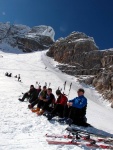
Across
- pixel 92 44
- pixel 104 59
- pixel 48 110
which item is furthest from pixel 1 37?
pixel 48 110

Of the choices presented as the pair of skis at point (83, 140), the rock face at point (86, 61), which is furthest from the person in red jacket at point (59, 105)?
the rock face at point (86, 61)

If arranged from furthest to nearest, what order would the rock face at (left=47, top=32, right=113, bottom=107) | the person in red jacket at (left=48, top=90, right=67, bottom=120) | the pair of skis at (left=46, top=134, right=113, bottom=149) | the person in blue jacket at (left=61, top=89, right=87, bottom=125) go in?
the rock face at (left=47, top=32, right=113, bottom=107), the person in red jacket at (left=48, top=90, right=67, bottom=120), the person in blue jacket at (left=61, top=89, right=87, bottom=125), the pair of skis at (left=46, top=134, right=113, bottom=149)

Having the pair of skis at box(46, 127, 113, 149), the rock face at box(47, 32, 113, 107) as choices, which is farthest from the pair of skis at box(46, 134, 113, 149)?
the rock face at box(47, 32, 113, 107)

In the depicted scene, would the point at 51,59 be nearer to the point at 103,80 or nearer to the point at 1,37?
the point at 103,80

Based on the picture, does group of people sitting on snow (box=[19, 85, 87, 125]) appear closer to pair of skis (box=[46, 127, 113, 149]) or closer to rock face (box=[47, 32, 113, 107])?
pair of skis (box=[46, 127, 113, 149])

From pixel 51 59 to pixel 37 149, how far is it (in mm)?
109832

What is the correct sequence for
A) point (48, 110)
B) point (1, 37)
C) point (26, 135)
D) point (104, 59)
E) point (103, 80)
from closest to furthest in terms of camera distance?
point (26, 135) → point (48, 110) → point (103, 80) → point (104, 59) → point (1, 37)

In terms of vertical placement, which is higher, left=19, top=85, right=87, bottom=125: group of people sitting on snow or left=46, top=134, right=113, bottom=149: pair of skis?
left=19, top=85, right=87, bottom=125: group of people sitting on snow

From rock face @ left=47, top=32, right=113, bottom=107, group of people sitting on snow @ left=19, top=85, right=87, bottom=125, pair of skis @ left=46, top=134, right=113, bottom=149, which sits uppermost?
rock face @ left=47, top=32, right=113, bottom=107

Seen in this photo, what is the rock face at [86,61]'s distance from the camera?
77744mm

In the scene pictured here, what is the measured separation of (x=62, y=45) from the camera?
120688 millimetres

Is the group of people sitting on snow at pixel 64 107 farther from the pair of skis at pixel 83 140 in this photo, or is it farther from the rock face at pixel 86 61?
the rock face at pixel 86 61

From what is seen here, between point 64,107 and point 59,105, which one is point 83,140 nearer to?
point 64,107

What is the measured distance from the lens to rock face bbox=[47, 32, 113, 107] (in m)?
77.7
